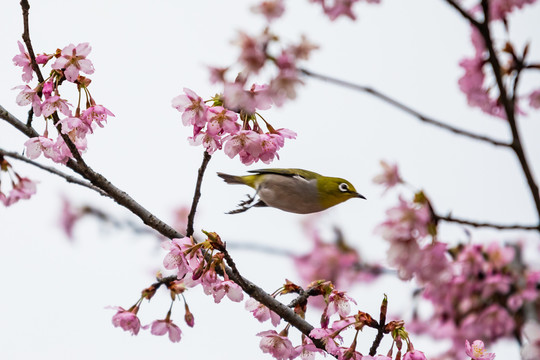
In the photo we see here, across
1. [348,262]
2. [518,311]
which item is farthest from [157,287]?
[348,262]

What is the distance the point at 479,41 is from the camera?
135 inches

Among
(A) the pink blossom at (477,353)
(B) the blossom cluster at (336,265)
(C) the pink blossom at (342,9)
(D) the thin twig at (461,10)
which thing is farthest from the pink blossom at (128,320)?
(B) the blossom cluster at (336,265)

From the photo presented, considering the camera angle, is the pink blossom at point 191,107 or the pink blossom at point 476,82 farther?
the pink blossom at point 476,82

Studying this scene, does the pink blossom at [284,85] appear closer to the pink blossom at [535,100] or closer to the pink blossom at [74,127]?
the pink blossom at [74,127]

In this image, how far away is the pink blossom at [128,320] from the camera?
3.37m

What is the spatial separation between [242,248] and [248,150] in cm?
A: 410

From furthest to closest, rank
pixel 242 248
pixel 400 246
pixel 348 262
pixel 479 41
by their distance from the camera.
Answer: pixel 348 262
pixel 242 248
pixel 479 41
pixel 400 246

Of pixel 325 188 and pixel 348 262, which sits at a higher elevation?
pixel 348 262

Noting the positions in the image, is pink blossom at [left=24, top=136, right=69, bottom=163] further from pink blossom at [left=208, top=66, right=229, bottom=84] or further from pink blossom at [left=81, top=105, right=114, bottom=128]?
pink blossom at [left=208, top=66, right=229, bottom=84]

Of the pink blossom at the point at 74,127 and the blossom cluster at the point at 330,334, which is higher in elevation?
the pink blossom at the point at 74,127

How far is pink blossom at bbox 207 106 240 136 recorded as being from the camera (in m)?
2.91

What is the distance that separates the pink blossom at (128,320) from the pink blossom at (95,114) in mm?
1020

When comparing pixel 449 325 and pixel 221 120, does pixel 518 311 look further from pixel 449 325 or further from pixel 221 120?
pixel 221 120

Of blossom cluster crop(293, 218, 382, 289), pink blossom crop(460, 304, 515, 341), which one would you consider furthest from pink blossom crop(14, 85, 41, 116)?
blossom cluster crop(293, 218, 382, 289)
